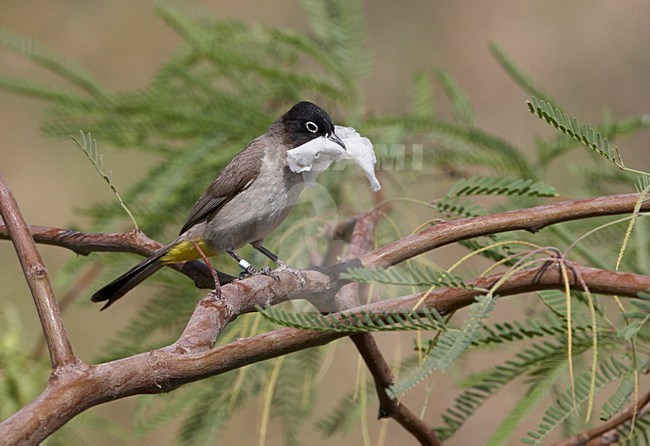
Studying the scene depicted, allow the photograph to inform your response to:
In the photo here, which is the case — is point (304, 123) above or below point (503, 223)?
above

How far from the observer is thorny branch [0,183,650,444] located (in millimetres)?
856

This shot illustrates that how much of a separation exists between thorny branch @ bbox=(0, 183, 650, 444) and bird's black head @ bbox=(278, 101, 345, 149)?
77cm

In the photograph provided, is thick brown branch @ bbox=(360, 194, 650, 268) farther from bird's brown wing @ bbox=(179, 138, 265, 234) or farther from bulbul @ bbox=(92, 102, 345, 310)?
bird's brown wing @ bbox=(179, 138, 265, 234)

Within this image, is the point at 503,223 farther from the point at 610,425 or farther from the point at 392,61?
the point at 392,61

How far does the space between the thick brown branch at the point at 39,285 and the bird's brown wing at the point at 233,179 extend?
137cm

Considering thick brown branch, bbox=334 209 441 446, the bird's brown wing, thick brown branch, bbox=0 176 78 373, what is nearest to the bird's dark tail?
the bird's brown wing

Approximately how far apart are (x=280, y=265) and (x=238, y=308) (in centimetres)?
63

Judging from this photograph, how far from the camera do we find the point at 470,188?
153 cm

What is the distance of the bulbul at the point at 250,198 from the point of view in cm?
222

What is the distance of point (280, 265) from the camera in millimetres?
1835

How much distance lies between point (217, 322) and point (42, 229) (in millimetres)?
584

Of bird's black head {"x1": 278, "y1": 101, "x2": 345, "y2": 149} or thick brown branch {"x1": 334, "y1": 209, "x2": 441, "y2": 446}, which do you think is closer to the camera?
thick brown branch {"x1": 334, "y1": 209, "x2": 441, "y2": 446}

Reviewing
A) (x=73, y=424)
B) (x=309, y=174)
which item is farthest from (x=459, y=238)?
(x=73, y=424)

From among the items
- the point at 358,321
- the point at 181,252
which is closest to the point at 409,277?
the point at 358,321
